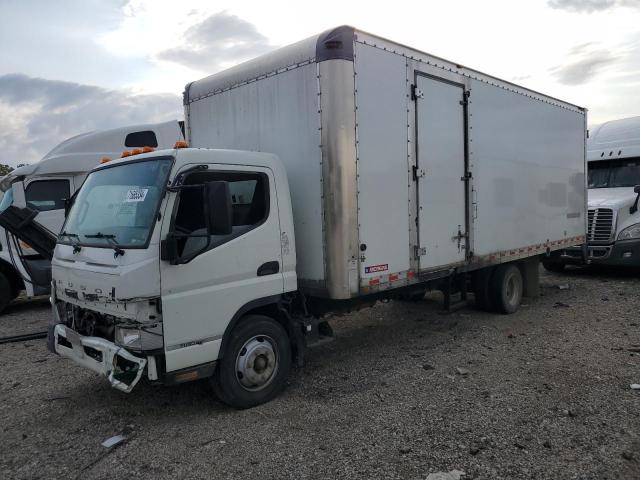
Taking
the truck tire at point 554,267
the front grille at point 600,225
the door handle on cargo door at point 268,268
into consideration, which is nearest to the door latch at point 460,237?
the door handle on cargo door at point 268,268

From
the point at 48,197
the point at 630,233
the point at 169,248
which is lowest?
the point at 630,233

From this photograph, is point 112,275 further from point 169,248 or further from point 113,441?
point 113,441

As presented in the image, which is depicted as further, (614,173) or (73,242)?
(614,173)

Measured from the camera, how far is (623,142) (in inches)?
452

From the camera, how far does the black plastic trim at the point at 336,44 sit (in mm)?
4461

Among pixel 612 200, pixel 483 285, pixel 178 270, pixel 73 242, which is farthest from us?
pixel 612 200

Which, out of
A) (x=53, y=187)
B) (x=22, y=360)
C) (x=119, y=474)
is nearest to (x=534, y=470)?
(x=119, y=474)

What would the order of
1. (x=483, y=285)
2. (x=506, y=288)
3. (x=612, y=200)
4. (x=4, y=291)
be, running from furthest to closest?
(x=612, y=200) < (x=4, y=291) < (x=506, y=288) < (x=483, y=285)

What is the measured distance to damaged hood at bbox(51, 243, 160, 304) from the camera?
11.9ft

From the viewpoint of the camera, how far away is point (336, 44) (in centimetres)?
446

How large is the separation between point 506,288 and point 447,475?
195 inches

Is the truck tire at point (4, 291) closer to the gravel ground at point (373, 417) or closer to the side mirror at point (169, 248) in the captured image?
the gravel ground at point (373, 417)

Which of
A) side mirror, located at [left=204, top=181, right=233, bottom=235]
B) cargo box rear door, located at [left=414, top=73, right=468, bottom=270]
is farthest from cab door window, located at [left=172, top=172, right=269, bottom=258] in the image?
cargo box rear door, located at [left=414, top=73, right=468, bottom=270]

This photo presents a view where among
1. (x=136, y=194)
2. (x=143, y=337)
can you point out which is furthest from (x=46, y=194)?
(x=143, y=337)
